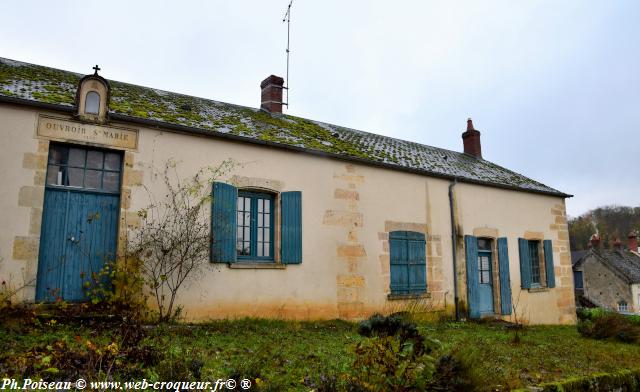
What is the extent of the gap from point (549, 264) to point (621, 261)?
24.2 meters

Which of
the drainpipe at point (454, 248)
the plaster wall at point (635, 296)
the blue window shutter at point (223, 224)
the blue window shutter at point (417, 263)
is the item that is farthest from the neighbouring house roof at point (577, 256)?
the blue window shutter at point (223, 224)

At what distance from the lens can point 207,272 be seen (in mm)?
8133

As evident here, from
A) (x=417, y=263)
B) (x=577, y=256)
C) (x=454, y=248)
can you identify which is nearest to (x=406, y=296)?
(x=417, y=263)

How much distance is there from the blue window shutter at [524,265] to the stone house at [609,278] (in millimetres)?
20831

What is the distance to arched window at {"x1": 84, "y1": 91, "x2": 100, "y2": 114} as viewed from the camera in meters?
7.65

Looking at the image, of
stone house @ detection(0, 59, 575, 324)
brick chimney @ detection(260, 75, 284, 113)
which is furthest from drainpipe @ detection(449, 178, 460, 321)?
brick chimney @ detection(260, 75, 284, 113)

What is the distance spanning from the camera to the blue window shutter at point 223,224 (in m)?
8.22

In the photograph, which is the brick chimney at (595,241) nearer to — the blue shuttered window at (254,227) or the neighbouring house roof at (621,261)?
the neighbouring house roof at (621,261)

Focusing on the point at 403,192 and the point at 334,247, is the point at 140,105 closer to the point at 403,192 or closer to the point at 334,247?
the point at 334,247

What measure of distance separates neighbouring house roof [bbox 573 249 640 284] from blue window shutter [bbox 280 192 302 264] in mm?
29551

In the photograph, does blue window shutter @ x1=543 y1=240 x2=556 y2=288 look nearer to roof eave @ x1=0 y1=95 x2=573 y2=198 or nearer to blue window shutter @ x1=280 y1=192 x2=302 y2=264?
roof eave @ x1=0 y1=95 x2=573 y2=198

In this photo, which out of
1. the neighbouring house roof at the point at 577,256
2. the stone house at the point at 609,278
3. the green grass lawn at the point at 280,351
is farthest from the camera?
the neighbouring house roof at the point at 577,256

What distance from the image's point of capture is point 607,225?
47.5m

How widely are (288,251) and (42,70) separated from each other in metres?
6.40
